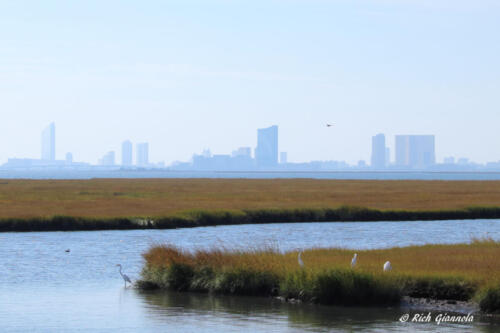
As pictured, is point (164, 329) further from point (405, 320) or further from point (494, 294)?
point (494, 294)

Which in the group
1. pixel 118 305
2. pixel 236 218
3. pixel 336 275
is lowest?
pixel 118 305

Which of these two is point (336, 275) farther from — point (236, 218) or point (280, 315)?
point (236, 218)

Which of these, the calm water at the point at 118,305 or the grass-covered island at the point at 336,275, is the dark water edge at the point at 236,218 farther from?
the grass-covered island at the point at 336,275

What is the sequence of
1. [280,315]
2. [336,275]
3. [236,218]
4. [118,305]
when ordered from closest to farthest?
[280,315] → [336,275] → [118,305] → [236,218]

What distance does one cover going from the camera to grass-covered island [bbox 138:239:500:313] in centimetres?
2391

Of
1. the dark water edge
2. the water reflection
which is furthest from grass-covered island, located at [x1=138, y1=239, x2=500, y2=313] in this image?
the dark water edge

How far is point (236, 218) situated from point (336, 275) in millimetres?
36544

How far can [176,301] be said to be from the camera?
1012 inches

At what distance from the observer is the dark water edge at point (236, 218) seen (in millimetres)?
53219

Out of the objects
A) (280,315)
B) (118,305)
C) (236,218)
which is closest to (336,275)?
(280,315)

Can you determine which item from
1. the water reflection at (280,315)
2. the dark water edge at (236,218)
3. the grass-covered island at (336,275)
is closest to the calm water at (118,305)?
the water reflection at (280,315)

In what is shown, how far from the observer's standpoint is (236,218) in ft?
198

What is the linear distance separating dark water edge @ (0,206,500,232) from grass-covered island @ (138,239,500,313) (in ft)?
85.2

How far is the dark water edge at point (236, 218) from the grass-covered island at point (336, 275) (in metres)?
26.0
